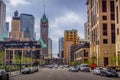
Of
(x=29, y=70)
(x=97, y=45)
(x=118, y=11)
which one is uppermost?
(x=118, y=11)

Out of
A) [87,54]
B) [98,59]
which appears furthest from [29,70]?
[87,54]

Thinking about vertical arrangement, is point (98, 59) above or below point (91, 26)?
below

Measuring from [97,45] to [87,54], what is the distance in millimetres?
52632

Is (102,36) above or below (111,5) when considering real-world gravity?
below

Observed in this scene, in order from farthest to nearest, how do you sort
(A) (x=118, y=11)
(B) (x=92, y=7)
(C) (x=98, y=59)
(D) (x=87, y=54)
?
(D) (x=87, y=54) → (B) (x=92, y=7) → (C) (x=98, y=59) → (A) (x=118, y=11)

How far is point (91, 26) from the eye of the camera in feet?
529

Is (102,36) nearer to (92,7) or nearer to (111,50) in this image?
(111,50)

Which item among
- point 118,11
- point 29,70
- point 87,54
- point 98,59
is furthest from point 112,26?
point 29,70

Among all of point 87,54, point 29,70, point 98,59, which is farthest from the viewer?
point 87,54

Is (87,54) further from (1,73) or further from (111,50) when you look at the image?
(1,73)

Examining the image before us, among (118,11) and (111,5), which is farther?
(111,5)

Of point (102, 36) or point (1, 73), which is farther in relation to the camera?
point (102, 36)

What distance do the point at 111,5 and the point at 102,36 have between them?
574 inches

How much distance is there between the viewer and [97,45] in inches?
5679
